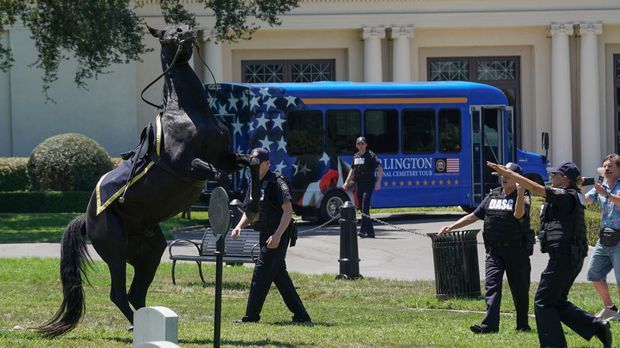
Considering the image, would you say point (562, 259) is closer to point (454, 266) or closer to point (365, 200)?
point (454, 266)

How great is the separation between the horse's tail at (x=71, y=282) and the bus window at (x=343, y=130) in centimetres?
1623

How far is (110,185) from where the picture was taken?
10.7m

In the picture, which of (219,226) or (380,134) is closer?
(219,226)

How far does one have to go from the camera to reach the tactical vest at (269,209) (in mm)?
12141

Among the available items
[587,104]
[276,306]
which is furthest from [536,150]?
[276,306]

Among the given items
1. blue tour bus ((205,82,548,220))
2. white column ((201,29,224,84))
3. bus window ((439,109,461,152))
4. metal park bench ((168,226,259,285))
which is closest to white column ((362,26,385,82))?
white column ((201,29,224,84))

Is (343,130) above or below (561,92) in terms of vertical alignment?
below

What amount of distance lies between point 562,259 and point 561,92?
100ft

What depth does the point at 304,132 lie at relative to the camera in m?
26.8

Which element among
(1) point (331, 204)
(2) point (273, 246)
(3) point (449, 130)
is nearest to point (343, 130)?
(1) point (331, 204)

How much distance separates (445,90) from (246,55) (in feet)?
45.2

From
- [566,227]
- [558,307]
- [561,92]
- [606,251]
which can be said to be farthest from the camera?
[561,92]

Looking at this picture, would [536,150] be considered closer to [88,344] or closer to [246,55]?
[246,55]

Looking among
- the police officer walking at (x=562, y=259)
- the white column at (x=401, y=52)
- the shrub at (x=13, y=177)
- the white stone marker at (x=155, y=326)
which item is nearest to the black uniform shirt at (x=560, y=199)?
the police officer walking at (x=562, y=259)
